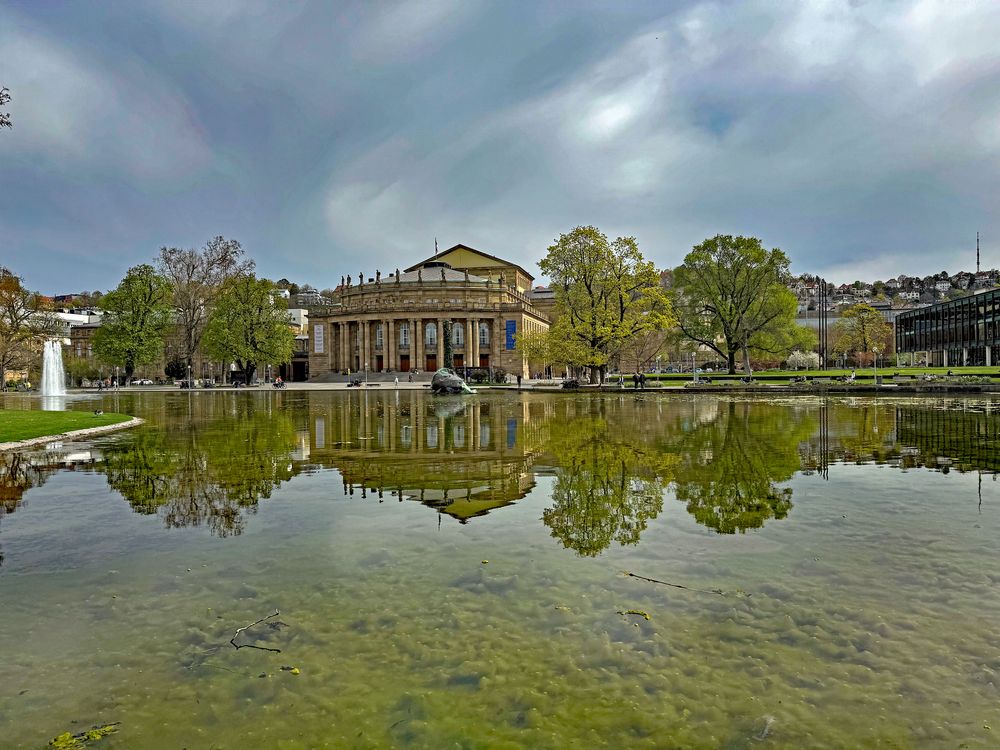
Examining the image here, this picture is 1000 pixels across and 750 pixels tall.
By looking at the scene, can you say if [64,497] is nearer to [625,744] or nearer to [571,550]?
[571,550]

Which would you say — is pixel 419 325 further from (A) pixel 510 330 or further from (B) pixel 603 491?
(B) pixel 603 491

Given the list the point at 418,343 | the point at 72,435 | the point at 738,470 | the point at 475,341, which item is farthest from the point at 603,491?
the point at 475,341

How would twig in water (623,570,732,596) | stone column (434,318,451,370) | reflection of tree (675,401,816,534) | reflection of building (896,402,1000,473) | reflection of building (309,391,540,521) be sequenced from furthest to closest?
stone column (434,318,451,370), reflection of building (896,402,1000,473), reflection of building (309,391,540,521), reflection of tree (675,401,816,534), twig in water (623,570,732,596)

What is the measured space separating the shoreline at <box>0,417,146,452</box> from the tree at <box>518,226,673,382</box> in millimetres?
37014

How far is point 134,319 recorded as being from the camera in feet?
262

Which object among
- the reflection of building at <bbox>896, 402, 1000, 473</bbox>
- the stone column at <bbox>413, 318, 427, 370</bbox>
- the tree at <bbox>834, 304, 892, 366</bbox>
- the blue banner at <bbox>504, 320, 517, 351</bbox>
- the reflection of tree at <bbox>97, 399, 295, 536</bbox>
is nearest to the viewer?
the reflection of tree at <bbox>97, 399, 295, 536</bbox>

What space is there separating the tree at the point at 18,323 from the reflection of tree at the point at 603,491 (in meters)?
73.6

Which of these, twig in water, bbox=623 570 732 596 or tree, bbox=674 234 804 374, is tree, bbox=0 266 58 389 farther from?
twig in water, bbox=623 570 732 596

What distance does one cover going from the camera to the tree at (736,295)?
67.6 meters

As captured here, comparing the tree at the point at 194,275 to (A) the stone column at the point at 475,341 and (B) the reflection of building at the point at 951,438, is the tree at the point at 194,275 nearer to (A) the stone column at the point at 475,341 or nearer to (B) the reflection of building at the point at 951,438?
(A) the stone column at the point at 475,341

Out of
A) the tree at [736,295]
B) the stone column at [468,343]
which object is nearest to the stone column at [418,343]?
the stone column at [468,343]

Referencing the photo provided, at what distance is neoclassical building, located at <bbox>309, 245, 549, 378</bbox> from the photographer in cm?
10025

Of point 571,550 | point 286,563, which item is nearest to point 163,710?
point 286,563

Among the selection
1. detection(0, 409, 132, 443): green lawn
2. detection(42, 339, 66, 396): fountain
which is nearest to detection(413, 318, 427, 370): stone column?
detection(42, 339, 66, 396): fountain
